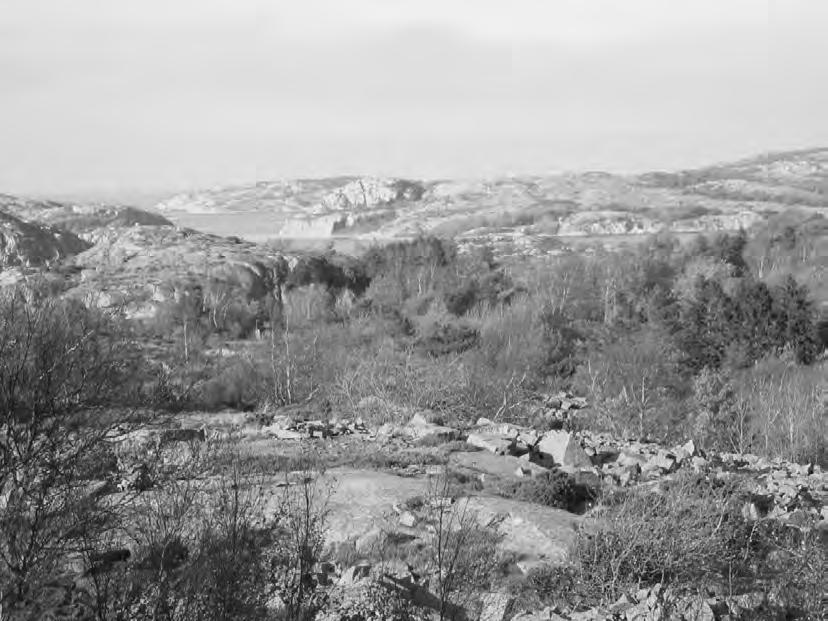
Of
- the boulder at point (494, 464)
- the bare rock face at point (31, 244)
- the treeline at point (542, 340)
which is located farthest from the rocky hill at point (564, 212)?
the boulder at point (494, 464)

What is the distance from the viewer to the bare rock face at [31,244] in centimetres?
6638

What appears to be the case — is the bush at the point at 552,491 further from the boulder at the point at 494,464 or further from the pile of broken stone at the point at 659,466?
the boulder at the point at 494,464

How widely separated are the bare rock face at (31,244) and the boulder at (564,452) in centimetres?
5702

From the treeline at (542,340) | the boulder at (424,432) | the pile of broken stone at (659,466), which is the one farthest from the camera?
the treeline at (542,340)

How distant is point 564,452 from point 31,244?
67058 mm

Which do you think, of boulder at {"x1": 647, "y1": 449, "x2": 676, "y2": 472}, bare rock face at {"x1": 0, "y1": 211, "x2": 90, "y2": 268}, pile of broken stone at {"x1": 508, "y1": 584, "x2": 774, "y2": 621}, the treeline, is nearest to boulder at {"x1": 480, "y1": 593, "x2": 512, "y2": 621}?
pile of broken stone at {"x1": 508, "y1": 584, "x2": 774, "y2": 621}

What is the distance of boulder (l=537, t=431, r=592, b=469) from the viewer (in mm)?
15461

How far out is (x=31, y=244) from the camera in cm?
7100

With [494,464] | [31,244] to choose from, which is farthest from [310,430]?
[31,244]

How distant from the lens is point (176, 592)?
6.15 meters

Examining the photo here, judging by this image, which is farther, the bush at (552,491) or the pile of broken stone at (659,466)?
the bush at (552,491)

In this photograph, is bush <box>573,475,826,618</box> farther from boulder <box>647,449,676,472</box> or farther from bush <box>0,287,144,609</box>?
bush <box>0,287,144,609</box>

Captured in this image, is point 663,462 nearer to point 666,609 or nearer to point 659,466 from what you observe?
point 659,466

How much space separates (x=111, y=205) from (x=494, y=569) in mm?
116890
